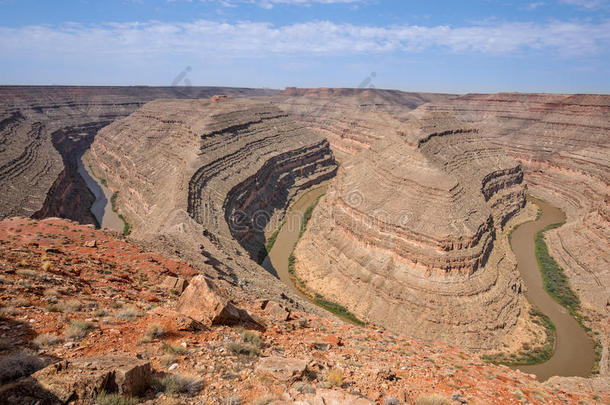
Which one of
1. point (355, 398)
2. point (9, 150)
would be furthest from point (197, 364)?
point (9, 150)

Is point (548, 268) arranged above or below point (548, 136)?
below

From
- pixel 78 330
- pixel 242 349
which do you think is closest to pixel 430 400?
pixel 242 349

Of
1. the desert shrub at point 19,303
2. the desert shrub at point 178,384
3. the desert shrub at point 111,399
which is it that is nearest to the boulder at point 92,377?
the desert shrub at point 111,399

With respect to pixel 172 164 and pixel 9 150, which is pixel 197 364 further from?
pixel 9 150

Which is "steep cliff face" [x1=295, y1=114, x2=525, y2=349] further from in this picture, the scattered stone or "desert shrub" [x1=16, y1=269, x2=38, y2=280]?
"desert shrub" [x1=16, y1=269, x2=38, y2=280]

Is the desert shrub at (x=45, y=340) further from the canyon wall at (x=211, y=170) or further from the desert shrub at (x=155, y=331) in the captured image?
the canyon wall at (x=211, y=170)

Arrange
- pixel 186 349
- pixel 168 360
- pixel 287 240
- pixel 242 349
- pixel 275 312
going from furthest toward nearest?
pixel 287 240 < pixel 275 312 < pixel 242 349 < pixel 186 349 < pixel 168 360

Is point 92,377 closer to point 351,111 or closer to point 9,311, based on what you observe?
point 9,311
